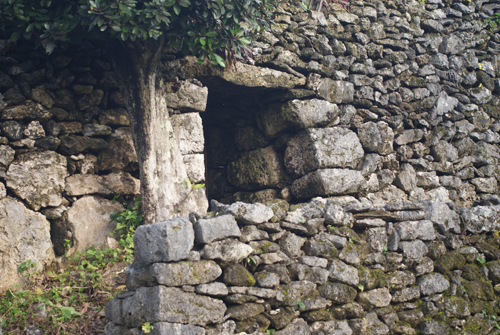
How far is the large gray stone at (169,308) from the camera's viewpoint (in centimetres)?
296

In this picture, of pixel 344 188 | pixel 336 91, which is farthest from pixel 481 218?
pixel 336 91

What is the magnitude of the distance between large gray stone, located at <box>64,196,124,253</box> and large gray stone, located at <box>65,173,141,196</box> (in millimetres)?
90

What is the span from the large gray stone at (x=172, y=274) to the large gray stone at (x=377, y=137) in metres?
3.18

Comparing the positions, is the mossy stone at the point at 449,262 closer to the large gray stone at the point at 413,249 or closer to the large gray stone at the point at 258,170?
the large gray stone at the point at 413,249

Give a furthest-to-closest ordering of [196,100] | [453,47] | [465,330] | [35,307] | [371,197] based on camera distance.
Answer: [453,47]
[371,197]
[196,100]
[465,330]
[35,307]

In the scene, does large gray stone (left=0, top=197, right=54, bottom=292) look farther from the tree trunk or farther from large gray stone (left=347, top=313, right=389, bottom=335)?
large gray stone (left=347, top=313, right=389, bottom=335)

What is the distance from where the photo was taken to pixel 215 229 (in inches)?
131

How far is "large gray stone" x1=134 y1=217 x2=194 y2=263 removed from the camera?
3.07m

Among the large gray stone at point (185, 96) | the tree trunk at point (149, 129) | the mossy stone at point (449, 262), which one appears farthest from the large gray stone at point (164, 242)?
the mossy stone at point (449, 262)

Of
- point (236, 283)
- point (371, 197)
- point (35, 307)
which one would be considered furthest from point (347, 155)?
point (35, 307)

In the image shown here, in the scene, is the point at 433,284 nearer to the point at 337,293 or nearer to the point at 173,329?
the point at 337,293

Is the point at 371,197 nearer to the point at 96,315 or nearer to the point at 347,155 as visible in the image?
the point at 347,155

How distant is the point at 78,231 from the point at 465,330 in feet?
13.3

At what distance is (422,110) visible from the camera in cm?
618
